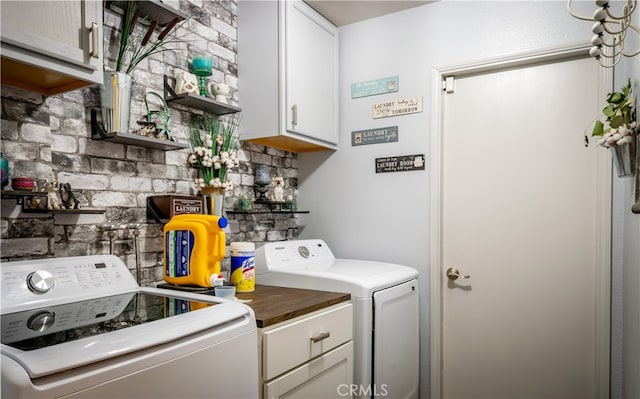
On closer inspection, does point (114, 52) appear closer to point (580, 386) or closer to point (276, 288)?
point (276, 288)

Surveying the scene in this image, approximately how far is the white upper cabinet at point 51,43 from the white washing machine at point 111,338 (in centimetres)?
60

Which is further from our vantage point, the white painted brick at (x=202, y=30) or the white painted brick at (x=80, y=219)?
the white painted brick at (x=202, y=30)

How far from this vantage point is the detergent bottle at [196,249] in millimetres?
1587

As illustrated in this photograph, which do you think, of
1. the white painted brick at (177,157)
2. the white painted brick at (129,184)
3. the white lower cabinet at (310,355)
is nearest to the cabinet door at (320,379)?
the white lower cabinet at (310,355)

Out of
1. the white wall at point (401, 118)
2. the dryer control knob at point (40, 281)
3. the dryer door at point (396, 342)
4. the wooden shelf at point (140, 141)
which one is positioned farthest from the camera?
the white wall at point (401, 118)

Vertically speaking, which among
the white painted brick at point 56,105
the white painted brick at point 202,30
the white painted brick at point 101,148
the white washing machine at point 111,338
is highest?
the white painted brick at point 202,30

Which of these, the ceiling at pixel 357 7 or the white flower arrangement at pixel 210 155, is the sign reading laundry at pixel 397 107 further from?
the white flower arrangement at pixel 210 155

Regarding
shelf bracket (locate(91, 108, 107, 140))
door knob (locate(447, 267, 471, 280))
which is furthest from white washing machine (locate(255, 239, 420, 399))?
shelf bracket (locate(91, 108, 107, 140))

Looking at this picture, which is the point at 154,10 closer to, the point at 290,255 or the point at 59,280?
the point at 59,280

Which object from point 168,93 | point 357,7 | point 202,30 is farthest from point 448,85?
point 168,93

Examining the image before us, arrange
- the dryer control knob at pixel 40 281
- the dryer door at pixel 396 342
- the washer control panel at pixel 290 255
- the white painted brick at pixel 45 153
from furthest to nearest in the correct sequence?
the washer control panel at pixel 290 255 < the dryer door at pixel 396 342 < the white painted brick at pixel 45 153 < the dryer control knob at pixel 40 281

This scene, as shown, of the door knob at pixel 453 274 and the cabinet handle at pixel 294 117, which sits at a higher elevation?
the cabinet handle at pixel 294 117

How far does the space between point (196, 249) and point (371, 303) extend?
79cm

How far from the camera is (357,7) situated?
2518mm
